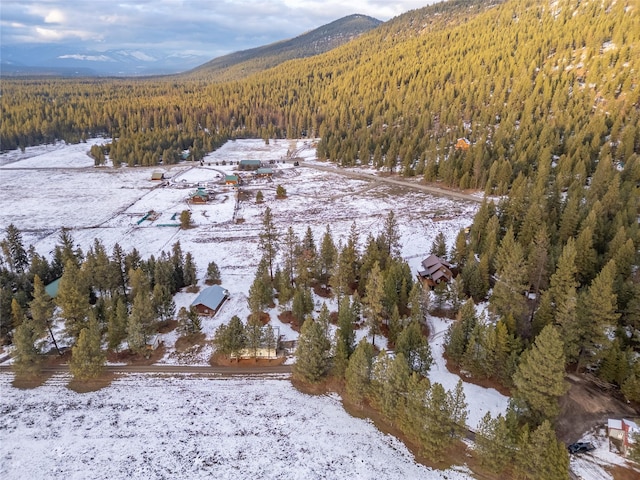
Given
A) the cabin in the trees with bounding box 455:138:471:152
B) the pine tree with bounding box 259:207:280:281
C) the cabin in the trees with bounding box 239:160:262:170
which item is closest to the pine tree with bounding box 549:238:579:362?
the pine tree with bounding box 259:207:280:281

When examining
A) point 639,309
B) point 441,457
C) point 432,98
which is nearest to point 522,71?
point 432,98

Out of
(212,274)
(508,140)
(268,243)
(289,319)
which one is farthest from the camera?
(508,140)

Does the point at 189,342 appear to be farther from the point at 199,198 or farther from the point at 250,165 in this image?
the point at 250,165

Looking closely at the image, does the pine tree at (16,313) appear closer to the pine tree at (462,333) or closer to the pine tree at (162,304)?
the pine tree at (162,304)

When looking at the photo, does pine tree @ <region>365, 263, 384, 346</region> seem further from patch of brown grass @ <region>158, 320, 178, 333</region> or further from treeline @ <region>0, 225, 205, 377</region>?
patch of brown grass @ <region>158, 320, 178, 333</region>

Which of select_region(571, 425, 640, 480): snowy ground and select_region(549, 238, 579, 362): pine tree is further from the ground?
select_region(549, 238, 579, 362): pine tree

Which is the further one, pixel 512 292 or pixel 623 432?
pixel 512 292

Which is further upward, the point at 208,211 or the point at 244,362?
the point at 208,211

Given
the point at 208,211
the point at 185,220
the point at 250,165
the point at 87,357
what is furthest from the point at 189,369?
the point at 250,165

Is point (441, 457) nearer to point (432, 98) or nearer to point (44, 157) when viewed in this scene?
point (432, 98)
